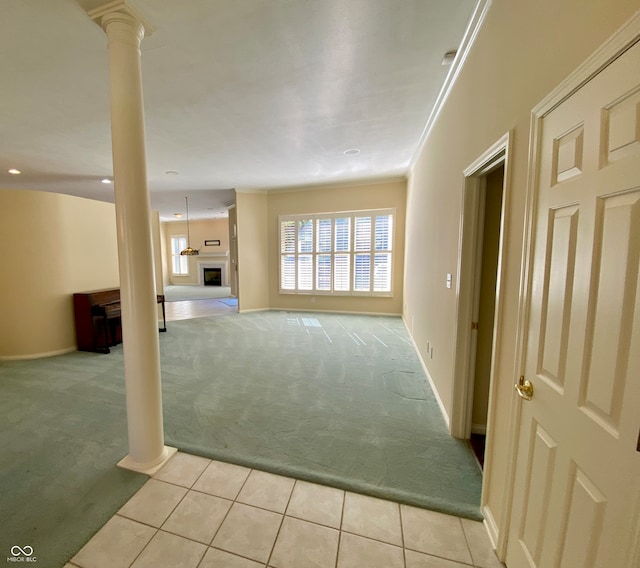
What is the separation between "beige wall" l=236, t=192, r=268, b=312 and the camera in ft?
20.6

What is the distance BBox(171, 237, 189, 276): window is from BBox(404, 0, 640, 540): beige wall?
12.3 meters

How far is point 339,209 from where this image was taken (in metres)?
5.91

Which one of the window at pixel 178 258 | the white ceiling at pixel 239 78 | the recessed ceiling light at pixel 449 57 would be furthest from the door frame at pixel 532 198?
the window at pixel 178 258

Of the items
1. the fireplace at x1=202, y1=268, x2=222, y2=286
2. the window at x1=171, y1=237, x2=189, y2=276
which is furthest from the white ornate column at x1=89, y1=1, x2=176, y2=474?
the window at x1=171, y1=237, x2=189, y2=276

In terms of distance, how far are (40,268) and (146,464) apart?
11.6ft

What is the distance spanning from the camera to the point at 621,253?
68cm

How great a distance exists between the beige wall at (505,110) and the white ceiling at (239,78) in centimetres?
43

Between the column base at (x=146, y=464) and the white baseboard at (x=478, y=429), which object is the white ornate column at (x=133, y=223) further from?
the white baseboard at (x=478, y=429)

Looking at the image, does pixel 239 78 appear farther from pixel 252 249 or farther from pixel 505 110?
pixel 252 249

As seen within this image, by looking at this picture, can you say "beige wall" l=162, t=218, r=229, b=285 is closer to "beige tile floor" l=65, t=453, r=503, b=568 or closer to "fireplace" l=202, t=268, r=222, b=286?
"fireplace" l=202, t=268, r=222, b=286

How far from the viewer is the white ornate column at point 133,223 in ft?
4.91

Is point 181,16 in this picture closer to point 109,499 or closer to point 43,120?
point 43,120

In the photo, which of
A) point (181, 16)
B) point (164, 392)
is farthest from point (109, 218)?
point (181, 16)

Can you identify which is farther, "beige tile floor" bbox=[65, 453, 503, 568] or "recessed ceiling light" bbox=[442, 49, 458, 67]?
"recessed ceiling light" bbox=[442, 49, 458, 67]
